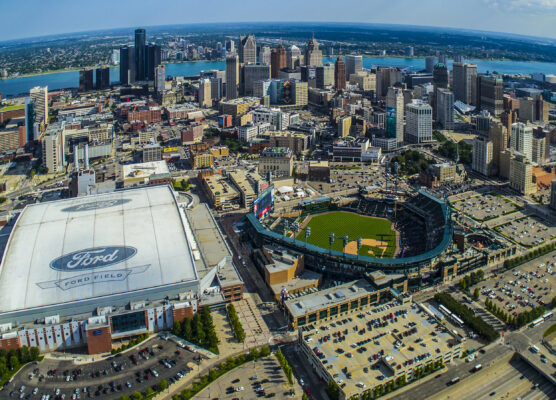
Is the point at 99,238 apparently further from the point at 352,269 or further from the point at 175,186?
the point at 175,186

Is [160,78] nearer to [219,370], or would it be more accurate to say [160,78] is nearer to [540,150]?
[540,150]

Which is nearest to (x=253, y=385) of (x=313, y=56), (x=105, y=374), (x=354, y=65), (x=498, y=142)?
(x=105, y=374)

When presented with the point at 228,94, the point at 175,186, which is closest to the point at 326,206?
the point at 175,186

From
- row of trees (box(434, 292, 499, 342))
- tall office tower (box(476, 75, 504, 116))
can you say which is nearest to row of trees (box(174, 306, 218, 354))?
row of trees (box(434, 292, 499, 342))

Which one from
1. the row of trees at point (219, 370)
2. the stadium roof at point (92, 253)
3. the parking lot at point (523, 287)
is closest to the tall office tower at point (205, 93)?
the stadium roof at point (92, 253)

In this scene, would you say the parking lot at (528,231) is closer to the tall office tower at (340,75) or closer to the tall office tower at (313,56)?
the tall office tower at (340,75)

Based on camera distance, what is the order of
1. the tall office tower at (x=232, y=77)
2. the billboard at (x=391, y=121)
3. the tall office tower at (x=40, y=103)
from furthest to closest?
1. the tall office tower at (x=232, y=77)
2. the tall office tower at (x=40, y=103)
3. the billboard at (x=391, y=121)
